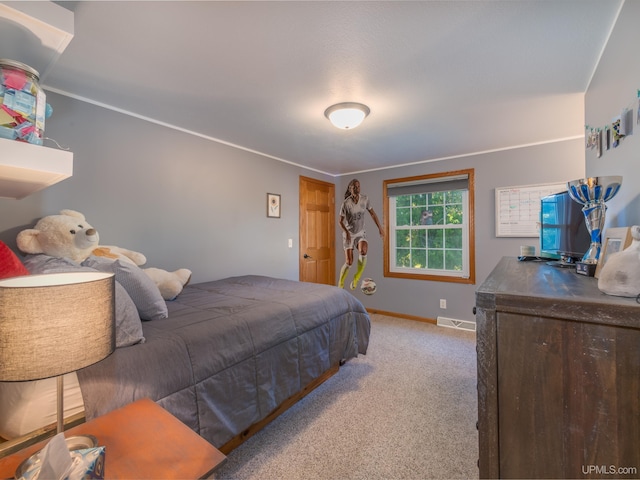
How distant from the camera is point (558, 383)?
66 centimetres

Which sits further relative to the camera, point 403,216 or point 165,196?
point 403,216

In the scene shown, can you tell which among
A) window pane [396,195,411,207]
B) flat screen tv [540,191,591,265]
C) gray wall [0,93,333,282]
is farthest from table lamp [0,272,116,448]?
window pane [396,195,411,207]

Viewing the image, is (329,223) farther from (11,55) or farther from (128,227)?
(11,55)

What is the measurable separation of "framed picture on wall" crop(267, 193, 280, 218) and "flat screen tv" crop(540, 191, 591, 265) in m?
2.78

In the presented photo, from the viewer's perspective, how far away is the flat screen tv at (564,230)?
1.45 metres

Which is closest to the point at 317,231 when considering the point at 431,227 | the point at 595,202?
the point at 431,227

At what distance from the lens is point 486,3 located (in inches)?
49.0

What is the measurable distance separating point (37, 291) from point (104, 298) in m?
0.14

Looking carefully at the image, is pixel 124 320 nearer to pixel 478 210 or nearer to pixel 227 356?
pixel 227 356

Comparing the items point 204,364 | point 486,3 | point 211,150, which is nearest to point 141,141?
point 211,150

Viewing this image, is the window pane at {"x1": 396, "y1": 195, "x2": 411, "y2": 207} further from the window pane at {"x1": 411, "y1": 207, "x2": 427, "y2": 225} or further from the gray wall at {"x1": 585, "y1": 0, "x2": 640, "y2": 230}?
the gray wall at {"x1": 585, "y1": 0, "x2": 640, "y2": 230}

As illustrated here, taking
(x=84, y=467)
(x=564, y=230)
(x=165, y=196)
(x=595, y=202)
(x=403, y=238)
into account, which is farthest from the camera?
(x=403, y=238)

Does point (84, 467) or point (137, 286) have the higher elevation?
point (137, 286)

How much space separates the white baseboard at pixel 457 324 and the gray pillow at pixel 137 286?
3388 mm
